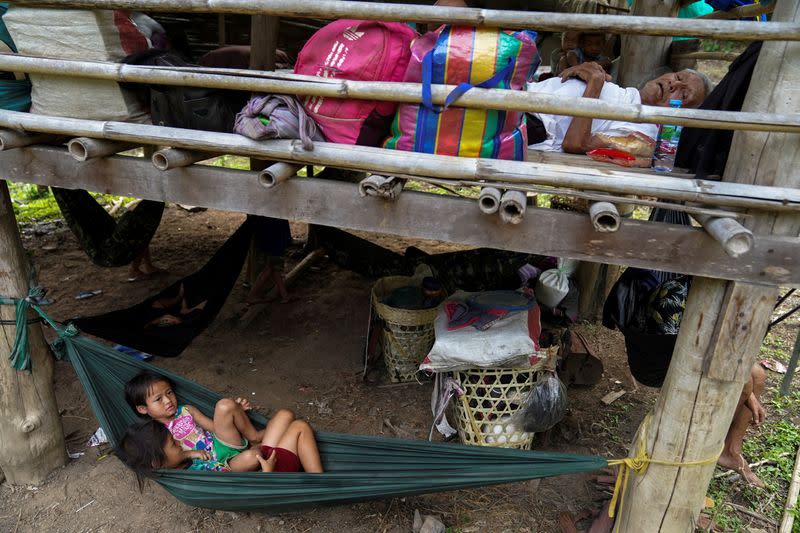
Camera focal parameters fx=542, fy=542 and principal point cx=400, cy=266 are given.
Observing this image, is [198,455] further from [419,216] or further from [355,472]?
[419,216]

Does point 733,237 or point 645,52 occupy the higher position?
point 645,52

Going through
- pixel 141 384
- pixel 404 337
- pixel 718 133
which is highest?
pixel 718 133

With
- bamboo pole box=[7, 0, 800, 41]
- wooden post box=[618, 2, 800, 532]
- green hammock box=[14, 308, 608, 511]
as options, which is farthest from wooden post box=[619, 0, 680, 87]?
green hammock box=[14, 308, 608, 511]

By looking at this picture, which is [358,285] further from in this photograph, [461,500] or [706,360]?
[706,360]

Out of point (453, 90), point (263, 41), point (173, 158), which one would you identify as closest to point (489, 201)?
point (453, 90)

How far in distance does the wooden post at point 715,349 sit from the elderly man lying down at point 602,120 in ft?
1.80

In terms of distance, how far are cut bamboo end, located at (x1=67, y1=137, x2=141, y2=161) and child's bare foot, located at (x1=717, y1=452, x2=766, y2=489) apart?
10.3 ft

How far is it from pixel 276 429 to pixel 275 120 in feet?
5.26

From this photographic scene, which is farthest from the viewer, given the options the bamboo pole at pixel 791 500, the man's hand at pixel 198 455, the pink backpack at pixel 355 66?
the man's hand at pixel 198 455

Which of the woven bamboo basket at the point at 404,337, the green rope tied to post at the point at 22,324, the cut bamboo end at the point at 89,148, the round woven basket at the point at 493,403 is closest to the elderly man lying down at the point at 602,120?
the round woven basket at the point at 493,403

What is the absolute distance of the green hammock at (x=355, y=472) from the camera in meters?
2.09

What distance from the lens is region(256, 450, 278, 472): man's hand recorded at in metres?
2.57

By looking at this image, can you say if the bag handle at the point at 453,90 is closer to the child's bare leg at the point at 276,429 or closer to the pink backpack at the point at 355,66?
the pink backpack at the point at 355,66

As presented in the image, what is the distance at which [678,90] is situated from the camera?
7.89ft
